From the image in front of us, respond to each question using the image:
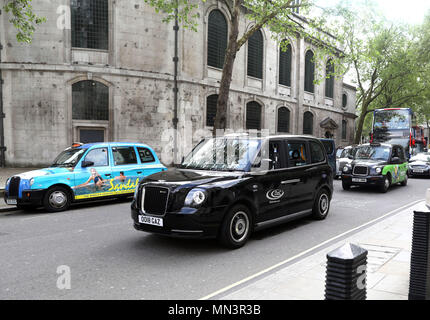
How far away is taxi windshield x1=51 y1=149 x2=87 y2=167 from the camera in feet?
30.0

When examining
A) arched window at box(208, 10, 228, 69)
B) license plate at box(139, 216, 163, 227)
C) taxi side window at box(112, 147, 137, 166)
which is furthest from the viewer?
arched window at box(208, 10, 228, 69)

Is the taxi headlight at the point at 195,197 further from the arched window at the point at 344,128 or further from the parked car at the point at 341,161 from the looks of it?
the arched window at the point at 344,128

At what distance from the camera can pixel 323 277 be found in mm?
4168

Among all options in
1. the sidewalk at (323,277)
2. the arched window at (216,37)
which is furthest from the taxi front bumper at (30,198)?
the arched window at (216,37)

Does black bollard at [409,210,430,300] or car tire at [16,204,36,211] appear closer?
black bollard at [409,210,430,300]

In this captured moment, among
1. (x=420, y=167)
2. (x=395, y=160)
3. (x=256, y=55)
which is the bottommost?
(x=420, y=167)

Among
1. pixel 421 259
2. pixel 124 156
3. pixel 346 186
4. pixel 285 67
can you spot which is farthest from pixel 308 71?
pixel 421 259

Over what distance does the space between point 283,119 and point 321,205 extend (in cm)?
2290

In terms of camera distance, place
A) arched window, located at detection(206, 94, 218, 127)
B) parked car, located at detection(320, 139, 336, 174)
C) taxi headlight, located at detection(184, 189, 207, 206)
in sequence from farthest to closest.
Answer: arched window, located at detection(206, 94, 218, 127)
parked car, located at detection(320, 139, 336, 174)
taxi headlight, located at detection(184, 189, 207, 206)

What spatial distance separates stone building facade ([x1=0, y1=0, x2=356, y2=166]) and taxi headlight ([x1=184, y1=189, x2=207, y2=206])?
1457 centimetres

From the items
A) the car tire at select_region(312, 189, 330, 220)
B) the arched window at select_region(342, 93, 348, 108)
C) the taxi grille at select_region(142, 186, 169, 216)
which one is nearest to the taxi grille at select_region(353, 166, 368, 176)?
the car tire at select_region(312, 189, 330, 220)

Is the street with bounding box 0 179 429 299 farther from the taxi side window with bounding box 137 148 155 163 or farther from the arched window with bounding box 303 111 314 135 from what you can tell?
the arched window with bounding box 303 111 314 135

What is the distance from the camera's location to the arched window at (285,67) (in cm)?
2956

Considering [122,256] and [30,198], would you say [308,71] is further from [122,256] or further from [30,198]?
[122,256]
